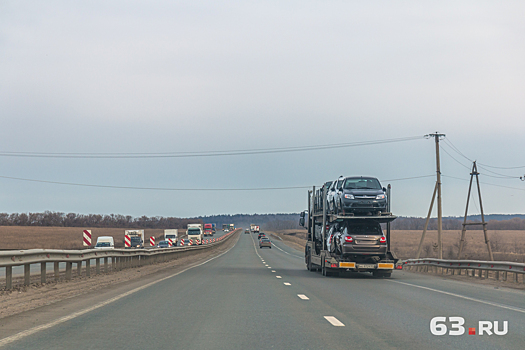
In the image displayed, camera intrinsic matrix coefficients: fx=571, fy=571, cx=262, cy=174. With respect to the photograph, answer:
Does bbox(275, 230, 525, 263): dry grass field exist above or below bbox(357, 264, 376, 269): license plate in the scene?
below

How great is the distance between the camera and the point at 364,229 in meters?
23.0

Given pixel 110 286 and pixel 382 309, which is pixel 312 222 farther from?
pixel 382 309

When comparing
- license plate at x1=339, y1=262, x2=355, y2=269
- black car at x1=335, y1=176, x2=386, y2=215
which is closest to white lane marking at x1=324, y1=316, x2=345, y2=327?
license plate at x1=339, y1=262, x2=355, y2=269

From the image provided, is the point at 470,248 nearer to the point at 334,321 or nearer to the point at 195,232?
the point at 195,232

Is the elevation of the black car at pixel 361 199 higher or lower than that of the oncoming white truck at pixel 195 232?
higher

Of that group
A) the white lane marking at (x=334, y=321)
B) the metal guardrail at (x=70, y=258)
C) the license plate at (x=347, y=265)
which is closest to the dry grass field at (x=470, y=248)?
the license plate at (x=347, y=265)

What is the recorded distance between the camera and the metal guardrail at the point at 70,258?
14219mm

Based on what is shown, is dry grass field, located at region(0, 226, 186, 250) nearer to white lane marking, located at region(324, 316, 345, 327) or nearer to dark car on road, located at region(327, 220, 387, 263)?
dark car on road, located at region(327, 220, 387, 263)

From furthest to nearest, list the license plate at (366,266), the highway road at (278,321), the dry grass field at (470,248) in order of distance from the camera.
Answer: the dry grass field at (470,248)
the license plate at (366,266)
the highway road at (278,321)

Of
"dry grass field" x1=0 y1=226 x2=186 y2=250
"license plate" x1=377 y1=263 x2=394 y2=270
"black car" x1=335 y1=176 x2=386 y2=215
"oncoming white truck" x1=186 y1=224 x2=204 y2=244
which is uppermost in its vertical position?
"black car" x1=335 y1=176 x2=386 y2=215

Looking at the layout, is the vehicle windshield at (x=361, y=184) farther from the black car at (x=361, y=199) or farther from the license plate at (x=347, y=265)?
the license plate at (x=347, y=265)

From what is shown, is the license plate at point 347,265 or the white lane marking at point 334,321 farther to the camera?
the license plate at point 347,265
